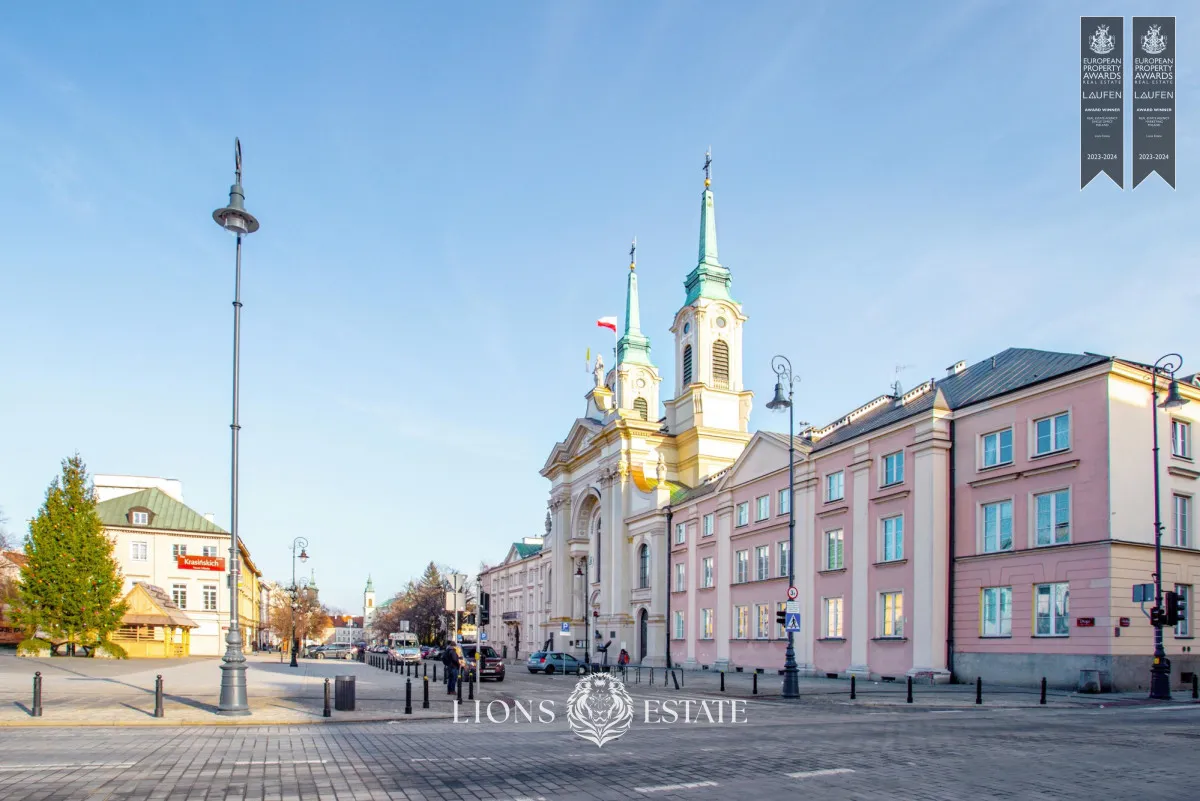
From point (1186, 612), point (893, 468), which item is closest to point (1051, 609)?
point (1186, 612)

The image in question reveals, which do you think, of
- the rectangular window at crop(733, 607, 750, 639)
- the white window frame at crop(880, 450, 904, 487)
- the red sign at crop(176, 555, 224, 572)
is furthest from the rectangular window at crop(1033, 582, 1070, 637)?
the red sign at crop(176, 555, 224, 572)

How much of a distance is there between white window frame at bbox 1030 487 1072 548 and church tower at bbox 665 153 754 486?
36.2 meters

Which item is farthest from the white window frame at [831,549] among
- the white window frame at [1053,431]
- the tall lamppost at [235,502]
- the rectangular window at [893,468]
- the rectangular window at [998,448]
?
the tall lamppost at [235,502]

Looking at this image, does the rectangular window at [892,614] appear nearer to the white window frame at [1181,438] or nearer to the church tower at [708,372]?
the white window frame at [1181,438]

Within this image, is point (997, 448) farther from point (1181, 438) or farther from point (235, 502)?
point (235, 502)

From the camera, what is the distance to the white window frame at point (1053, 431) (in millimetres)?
28359

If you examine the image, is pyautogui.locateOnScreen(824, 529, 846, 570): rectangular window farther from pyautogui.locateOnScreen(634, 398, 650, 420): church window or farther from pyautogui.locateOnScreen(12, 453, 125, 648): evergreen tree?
pyautogui.locateOnScreen(634, 398, 650, 420): church window

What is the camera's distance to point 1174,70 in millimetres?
20188

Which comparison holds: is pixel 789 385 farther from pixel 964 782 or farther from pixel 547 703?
pixel 964 782

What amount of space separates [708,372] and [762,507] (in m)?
22.4

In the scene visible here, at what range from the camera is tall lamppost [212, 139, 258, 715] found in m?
17.3

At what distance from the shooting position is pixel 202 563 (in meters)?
66.1

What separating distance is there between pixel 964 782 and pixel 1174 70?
17.7 meters

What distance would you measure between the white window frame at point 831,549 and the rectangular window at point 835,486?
1.44 m
